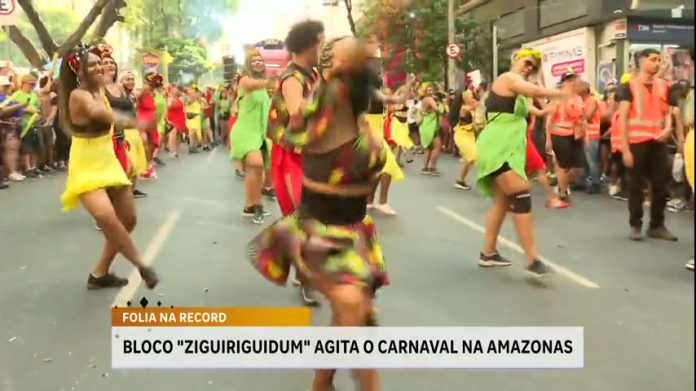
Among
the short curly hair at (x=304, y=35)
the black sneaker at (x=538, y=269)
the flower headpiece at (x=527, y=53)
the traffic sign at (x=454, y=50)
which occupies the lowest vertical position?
the black sneaker at (x=538, y=269)

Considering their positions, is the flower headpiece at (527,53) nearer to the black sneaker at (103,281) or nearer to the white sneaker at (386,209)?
the black sneaker at (103,281)

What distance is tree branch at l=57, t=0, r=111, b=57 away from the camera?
1661mm

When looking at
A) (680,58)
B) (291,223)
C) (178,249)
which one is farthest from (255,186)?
(680,58)

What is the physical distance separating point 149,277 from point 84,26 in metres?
0.73

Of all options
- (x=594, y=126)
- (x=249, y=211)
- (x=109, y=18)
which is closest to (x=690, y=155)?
(x=109, y=18)

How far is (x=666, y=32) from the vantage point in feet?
2.53

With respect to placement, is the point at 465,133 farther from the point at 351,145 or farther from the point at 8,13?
the point at 8,13

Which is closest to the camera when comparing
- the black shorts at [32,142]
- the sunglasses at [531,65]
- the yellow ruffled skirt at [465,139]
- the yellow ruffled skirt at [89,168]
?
the sunglasses at [531,65]

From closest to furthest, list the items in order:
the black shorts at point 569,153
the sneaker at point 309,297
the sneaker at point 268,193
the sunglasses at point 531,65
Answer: the sunglasses at point 531,65
the sneaker at point 309,297
the black shorts at point 569,153
the sneaker at point 268,193

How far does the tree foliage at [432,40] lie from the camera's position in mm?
1192

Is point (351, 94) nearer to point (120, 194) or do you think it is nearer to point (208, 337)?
point (208, 337)

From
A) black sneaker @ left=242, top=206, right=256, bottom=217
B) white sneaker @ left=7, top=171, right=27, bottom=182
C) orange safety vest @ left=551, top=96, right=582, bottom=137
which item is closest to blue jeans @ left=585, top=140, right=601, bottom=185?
orange safety vest @ left=551, top=96, right=582, bottom=137

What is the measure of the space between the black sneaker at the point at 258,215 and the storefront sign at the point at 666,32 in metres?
3.01

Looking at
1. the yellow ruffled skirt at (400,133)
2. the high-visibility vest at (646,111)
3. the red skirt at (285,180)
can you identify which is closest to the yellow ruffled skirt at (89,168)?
the red skirt at (285,180)
